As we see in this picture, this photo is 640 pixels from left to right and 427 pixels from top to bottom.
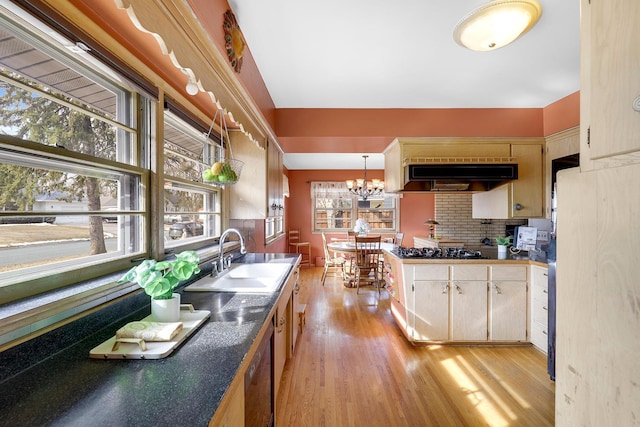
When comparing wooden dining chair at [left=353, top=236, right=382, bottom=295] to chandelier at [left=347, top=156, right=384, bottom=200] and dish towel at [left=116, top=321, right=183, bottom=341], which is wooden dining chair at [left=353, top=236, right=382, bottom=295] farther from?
dish towel at [left=116, top=321, right=183, bottom=341]

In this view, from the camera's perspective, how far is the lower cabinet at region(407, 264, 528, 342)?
2607 millimetres

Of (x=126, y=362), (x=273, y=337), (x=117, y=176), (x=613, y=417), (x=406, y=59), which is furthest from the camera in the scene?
(x=406, y=59)

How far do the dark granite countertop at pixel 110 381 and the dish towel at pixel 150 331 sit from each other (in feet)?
0.21

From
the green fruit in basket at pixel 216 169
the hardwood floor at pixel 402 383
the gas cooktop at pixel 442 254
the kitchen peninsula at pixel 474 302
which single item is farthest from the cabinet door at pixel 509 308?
the green fruit in basket at pixel 216 169

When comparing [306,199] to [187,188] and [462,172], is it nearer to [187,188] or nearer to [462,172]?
[462,172]

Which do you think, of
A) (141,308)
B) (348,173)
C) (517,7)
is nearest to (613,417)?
(141,308)

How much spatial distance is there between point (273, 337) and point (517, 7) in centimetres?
224

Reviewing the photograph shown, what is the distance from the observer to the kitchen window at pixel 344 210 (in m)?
6.64

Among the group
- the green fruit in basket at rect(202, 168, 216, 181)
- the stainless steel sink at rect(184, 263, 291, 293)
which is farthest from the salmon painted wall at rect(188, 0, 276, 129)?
the stainless steel sink at rect(184, 263, 291, 293)

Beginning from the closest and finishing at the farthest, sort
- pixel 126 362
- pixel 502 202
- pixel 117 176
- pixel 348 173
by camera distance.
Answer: pixel 126 362 → pixel 117 176 → pixel 502 202 → pixel 348 173

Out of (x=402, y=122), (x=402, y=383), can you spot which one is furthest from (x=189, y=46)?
(x=402, y=383)

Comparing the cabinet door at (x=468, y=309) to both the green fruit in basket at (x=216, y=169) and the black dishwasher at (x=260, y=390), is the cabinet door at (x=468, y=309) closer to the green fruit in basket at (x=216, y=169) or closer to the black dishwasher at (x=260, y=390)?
the black dishwasher at (x=260, y=390)

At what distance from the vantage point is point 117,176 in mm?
1378

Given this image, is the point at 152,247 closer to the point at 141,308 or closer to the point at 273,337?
the point at 141,308
